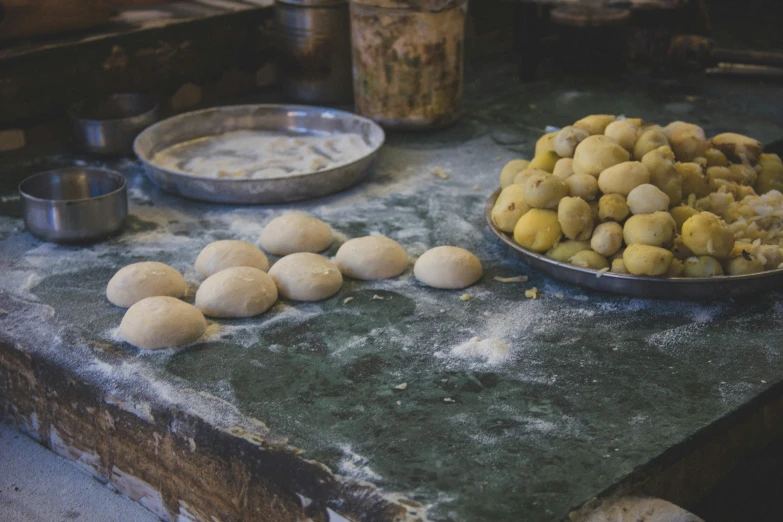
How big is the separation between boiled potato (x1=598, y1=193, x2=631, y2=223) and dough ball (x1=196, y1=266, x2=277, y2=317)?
965 millimetres

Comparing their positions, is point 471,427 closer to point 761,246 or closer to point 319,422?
point 319,422

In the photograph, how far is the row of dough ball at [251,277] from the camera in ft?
6.63

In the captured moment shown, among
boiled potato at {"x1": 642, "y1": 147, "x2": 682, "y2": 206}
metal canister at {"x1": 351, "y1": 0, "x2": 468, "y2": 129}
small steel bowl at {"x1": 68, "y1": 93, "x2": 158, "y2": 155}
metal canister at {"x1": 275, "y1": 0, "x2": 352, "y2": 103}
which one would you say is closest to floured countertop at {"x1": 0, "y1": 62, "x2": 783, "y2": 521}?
boiled potato at {"x1": 642, "y1": 147, "x2": 682, "y2": 206}

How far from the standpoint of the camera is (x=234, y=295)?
6.99ft

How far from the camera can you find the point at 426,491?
150 cm

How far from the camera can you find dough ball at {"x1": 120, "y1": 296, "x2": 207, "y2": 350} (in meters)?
1.99

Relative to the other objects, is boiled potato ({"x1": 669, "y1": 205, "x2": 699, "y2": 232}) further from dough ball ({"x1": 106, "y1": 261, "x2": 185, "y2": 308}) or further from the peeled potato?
dough ball ({"x1": 106, "y1": 261, "x2": 185, "y2": 308})

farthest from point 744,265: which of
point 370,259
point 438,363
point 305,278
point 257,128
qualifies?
point 257,128

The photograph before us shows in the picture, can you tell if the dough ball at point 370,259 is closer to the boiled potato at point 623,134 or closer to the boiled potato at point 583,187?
the boiled potato at point 583,187

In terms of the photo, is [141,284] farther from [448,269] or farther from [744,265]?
[744,265]

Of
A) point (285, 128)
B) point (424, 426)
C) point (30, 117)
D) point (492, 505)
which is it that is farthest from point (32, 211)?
point (492, 505)

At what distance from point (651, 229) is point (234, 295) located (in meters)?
1.14

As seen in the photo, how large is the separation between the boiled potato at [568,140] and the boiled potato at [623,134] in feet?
0.27

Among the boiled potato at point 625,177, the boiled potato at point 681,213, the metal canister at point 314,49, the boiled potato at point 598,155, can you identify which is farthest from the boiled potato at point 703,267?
the metal canister at point 314,49
